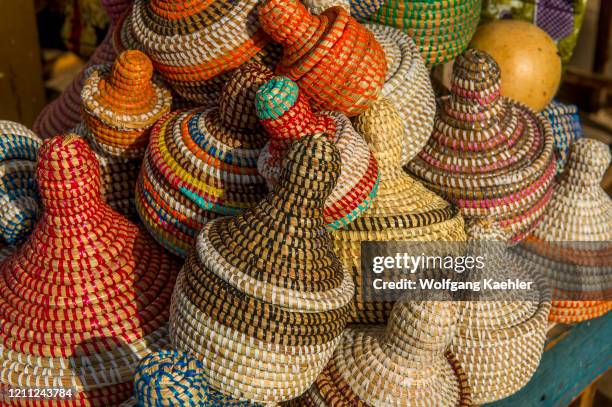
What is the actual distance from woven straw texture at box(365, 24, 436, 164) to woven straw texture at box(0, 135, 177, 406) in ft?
1.99

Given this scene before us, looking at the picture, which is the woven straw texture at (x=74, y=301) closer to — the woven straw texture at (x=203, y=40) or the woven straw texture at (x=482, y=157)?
the woven straw texture at (x=203, y=40)

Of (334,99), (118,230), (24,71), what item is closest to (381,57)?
(334,99)

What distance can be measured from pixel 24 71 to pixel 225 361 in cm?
234

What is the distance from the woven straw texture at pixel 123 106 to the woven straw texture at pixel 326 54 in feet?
0.94

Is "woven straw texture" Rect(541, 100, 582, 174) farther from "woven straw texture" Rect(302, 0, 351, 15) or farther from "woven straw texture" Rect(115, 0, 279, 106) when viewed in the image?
"woven straw texture" Rect(115, 0, 279, 106)

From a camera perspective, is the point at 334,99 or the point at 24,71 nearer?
the point at 334,99

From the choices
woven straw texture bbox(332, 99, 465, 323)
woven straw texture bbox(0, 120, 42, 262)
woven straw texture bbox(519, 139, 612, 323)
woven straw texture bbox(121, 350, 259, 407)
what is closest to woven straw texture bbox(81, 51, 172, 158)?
woven straw texture bbox(0, 120, 42, 262)

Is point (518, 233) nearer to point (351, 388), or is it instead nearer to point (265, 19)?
point (351, 388)

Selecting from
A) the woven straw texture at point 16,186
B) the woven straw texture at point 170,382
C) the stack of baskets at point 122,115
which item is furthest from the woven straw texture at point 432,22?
the woven straw texture at point 170,382

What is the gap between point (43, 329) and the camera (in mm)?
1253

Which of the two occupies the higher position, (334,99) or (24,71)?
(334,99)

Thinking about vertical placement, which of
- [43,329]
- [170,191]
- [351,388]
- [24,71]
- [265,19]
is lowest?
[24,71]

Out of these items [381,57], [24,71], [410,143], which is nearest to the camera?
[381,57]

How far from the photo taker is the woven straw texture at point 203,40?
1.36m
